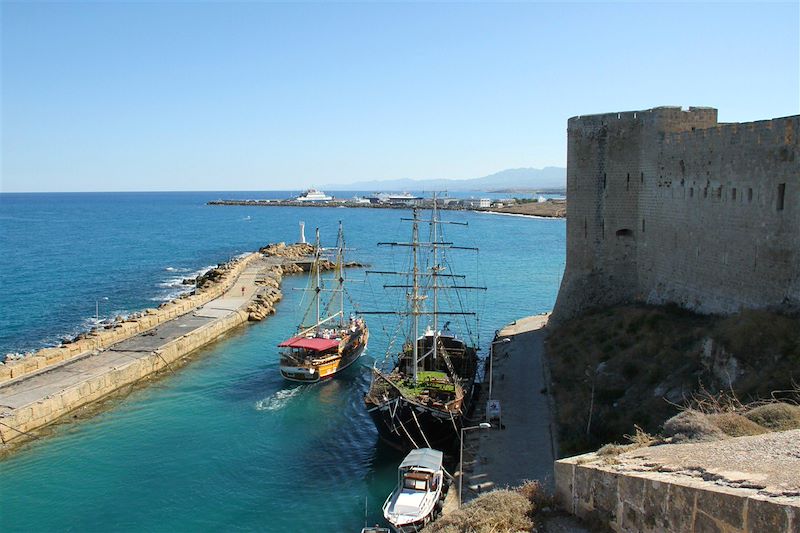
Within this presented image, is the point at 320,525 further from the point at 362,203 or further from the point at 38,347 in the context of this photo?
the point at 362,203

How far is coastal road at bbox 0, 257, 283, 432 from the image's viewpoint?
22938 millimetres

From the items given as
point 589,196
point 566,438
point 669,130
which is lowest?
point 566,438

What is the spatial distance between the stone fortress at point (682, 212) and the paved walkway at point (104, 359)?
18.0 meters

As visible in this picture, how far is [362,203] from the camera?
629 ft

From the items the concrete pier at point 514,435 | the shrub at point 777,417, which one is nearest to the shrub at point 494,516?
the concrete pier at point 514,435

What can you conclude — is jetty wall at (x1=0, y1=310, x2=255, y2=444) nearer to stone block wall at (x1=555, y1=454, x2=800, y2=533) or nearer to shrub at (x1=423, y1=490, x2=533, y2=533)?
shrub at (x1=423, y1=490, x2=533, y2=533)

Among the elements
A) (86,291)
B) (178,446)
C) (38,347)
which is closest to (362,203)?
(86,291)

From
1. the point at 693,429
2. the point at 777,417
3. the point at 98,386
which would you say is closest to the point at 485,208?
the point at 98,386

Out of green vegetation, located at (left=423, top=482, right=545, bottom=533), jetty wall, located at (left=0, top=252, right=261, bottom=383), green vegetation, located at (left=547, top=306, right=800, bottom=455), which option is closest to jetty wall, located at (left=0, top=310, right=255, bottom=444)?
jetty wall, located at (left=0, top=252, right=261, bottom=383)

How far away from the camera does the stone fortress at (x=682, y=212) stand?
1639cm

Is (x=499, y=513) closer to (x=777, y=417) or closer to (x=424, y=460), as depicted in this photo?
(x=777, y=417)

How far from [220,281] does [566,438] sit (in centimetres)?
3638

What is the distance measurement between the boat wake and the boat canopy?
8.23m

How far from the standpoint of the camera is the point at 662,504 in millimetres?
7430
